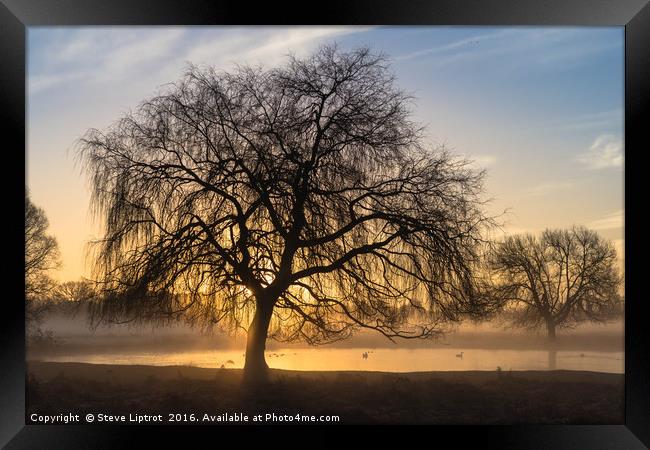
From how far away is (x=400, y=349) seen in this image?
22.7 ft

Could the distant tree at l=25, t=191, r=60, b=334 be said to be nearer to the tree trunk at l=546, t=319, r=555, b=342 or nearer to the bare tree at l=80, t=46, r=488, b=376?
the bare tree at l=80, t=46, r=488, b=376

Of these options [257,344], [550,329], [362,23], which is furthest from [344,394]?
[362,23]

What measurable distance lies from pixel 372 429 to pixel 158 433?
1850 mm

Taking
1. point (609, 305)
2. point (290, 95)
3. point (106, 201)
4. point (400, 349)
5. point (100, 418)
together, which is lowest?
point (100, 418)

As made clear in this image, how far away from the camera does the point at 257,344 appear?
708 centimetres

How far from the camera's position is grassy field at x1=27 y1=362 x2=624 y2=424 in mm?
6402

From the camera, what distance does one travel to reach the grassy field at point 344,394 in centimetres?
640

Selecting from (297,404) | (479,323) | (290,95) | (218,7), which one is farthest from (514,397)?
(218,7)

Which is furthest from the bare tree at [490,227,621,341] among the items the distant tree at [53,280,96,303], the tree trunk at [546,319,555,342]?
the distant tree at [53,280,96,303]

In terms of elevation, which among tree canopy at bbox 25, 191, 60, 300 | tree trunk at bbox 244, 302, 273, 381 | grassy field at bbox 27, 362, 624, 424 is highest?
tree canopy at bbox 25, 191, 60, 300

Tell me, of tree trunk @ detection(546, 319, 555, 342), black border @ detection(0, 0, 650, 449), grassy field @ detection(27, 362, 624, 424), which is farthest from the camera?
tree trunk @ detection(546, 319, 555, 342)

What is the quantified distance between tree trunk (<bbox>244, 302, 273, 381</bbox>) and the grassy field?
4.8 inches
